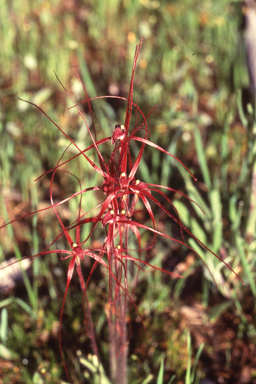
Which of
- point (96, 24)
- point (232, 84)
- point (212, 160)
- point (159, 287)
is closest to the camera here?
point (159, 287)

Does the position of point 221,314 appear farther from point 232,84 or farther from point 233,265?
point 232,84

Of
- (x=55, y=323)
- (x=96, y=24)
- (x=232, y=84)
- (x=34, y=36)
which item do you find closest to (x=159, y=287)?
(x=55, y=323)

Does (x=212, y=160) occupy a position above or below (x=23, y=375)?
above

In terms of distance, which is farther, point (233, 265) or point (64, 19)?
point (64, 19)

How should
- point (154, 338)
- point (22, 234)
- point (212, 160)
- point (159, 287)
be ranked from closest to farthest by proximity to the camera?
1. point (154, 338)
2. point (159, 287)
3. point (22, 234)
4. point (212, 160)

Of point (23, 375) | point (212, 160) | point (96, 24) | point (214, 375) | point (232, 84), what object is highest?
point (96, 24)

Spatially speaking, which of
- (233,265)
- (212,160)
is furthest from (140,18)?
(233,265)
